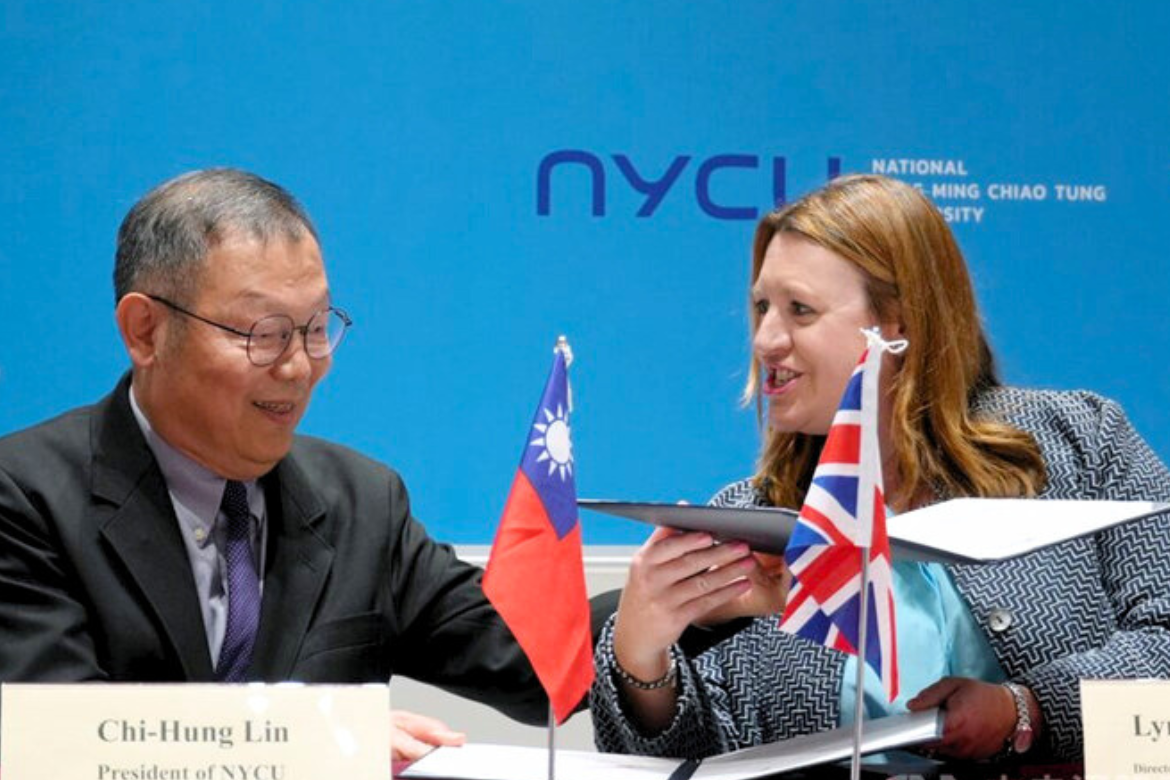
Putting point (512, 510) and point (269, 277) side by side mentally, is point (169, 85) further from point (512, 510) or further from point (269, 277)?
point (512, 510)

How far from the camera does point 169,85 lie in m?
3.76

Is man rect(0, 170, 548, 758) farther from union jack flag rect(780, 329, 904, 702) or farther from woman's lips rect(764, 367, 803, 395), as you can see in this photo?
union jack flag rect(780, 329, 904, 702)

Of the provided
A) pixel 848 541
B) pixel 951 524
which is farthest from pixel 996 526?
pixel 848 541

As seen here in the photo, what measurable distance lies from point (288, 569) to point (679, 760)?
0.68m

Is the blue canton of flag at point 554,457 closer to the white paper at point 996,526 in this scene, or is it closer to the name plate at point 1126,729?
the white paper at point 996,526

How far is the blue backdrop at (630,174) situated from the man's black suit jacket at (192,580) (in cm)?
100

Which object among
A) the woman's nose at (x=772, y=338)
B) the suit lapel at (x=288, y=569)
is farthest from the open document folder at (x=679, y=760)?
the woman's nose at (x=772, y=338)

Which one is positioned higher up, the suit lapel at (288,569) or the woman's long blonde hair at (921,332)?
the woman's long blonde hair at (921,332)

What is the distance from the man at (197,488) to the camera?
239 cm

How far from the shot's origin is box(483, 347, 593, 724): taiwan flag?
6.17 feet

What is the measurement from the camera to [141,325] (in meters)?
2.53

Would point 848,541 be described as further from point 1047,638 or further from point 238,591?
point 238,591

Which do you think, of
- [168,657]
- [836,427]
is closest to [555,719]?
[836,427]

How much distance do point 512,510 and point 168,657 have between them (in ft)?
2.50
